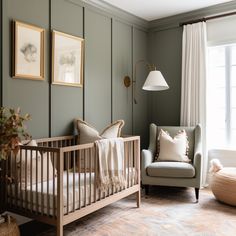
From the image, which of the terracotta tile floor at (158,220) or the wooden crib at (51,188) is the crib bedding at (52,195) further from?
the terracotta tile floor at (158,220)

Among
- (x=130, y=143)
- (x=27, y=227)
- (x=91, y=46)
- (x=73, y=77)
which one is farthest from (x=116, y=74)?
(x=27, y=227)

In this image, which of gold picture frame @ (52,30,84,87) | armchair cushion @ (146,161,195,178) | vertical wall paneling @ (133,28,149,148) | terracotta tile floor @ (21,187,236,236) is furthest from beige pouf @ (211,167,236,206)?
gold picture frame @ (52,30,84,87)

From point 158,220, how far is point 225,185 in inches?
37.0

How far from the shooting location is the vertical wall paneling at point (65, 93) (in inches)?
121

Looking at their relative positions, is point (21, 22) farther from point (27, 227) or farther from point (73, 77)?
point (27, 227)

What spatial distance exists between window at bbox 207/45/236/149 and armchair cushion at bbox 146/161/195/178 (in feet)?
2.80

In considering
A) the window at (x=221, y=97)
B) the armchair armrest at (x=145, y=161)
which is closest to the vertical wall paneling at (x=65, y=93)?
the armchair armrest at (x=145, y=161)

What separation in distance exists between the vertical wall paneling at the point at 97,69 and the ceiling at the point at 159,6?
0.33 meters

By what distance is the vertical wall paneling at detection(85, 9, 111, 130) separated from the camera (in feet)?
11.5

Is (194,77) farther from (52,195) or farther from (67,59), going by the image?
(52,195)

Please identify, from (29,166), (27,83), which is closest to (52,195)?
(29,166)

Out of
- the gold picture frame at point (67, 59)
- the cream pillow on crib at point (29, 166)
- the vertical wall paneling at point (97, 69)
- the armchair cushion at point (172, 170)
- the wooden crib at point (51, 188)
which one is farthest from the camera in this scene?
the vertical wall paneling at point (97, 69)

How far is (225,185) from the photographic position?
320 cm

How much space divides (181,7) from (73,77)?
189 centimetres
